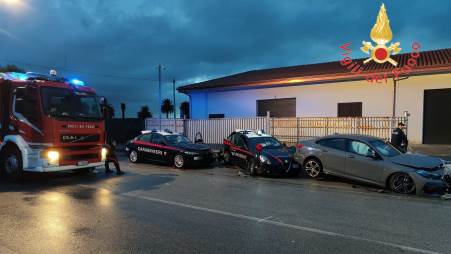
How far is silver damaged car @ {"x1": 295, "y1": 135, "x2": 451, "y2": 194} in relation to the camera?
9195 millimetres

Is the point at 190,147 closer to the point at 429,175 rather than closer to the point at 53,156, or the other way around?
the point at 53,156

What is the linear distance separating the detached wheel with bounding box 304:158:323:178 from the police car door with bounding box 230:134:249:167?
2.30 meters

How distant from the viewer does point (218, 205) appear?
7.71 meters

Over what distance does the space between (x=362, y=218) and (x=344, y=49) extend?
15.6 m

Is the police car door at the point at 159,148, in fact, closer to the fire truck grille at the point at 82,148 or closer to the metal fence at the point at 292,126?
the fire truck grille at the point at 82,148

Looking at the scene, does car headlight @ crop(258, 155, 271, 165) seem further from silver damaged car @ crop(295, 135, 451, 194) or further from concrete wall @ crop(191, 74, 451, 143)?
concrete wall @ crop(191, 74, 451, 143)

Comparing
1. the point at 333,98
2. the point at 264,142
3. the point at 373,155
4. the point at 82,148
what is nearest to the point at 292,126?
the point at 333,98

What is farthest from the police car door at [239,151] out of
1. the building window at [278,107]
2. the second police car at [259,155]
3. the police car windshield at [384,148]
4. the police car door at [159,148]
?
the building window at [278,107]

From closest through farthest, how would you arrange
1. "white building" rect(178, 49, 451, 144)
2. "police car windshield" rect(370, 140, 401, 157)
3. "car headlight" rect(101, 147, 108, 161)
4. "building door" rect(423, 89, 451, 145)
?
"police car windshield" rect(370, 140, 401, 157)
"car headlight" rect(101, 147, 108, 161)
"building door" rect(423, 89, 451, 145)
"white building" rect(178, 49, 451, 144)

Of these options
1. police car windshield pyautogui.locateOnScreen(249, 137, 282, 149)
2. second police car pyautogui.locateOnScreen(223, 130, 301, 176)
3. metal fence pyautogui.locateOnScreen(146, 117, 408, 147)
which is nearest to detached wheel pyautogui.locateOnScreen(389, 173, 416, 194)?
second police car pyautogui.locateOnScreen(223, 130, 301, 176)

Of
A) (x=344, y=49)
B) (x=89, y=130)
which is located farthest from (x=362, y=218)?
(x=344, y=49)

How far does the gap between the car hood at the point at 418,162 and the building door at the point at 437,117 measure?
35.3 ft

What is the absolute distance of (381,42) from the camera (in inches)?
798

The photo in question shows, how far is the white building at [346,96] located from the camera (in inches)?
750
